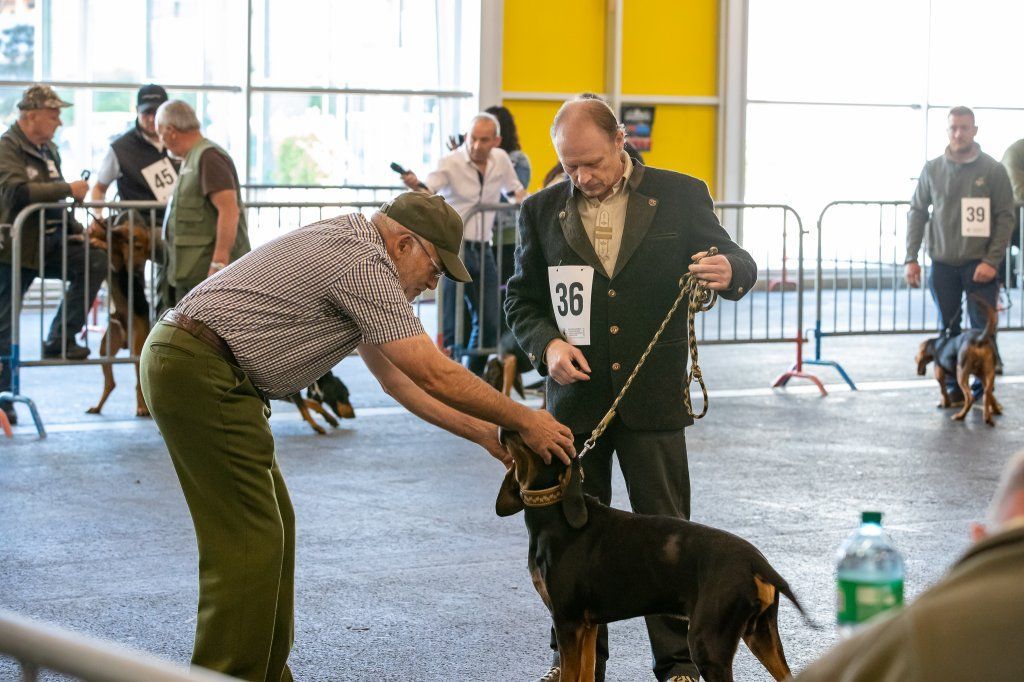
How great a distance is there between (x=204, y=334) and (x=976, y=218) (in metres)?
7.66

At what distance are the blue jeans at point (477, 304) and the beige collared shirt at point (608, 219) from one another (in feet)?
20.6

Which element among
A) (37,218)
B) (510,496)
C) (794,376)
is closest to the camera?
(510,496)

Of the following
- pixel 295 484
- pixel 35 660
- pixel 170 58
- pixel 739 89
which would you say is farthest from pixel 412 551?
pixel 739 89

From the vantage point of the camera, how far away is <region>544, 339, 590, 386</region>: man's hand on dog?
12.9ft

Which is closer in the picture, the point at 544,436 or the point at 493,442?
the point at 544,436

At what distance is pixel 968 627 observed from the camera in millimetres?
1346

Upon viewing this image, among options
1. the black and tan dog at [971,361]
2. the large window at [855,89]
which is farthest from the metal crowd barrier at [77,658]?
the large window at [855,89]

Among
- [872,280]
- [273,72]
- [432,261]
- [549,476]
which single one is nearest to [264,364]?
[432,261]

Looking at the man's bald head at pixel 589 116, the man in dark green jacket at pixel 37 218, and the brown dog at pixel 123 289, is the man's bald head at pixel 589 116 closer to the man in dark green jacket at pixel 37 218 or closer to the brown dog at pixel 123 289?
the man in dark green jacket at pixel 37 218

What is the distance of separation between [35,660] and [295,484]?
18.3 ft

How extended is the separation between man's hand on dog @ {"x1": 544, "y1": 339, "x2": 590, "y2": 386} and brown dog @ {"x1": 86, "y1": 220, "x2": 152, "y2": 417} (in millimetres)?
5879

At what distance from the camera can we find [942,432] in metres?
8.88

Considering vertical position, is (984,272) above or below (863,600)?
above

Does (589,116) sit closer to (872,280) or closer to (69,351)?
(69,351)
